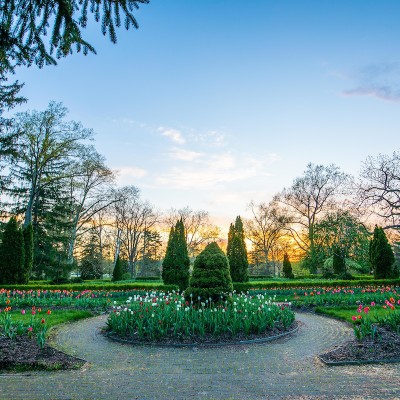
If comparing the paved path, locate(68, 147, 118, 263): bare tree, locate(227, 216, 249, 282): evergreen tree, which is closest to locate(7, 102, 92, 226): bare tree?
locate(68, 147, 118, 263): bare tree

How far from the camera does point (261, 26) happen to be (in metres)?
5.58

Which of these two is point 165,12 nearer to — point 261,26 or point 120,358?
point 261,26

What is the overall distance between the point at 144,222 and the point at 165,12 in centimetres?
3452

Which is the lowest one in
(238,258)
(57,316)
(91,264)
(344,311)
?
(344,311)

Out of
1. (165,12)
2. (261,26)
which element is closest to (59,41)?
(165,12)

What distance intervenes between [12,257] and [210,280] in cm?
1366

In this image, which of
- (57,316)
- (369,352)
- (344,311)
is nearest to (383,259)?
(344,311)

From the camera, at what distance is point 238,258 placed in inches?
694

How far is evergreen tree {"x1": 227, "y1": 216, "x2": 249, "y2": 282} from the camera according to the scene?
17.3 meters

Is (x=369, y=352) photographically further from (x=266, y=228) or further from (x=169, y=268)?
(x=266, y=228)

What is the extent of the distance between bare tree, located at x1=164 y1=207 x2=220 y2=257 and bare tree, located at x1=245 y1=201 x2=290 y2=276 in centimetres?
535

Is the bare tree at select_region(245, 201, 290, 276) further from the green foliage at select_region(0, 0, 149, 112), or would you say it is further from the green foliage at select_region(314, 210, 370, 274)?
the green foliage at select_region(0, 0, 149, 112)

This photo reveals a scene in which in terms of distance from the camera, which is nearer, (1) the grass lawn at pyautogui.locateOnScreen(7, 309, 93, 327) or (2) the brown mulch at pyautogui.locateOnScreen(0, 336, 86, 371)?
(2) the brown mulch at pyautogui.locateOnScreen(0, 336, 86, 371)

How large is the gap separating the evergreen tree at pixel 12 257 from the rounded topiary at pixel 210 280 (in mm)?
12826
